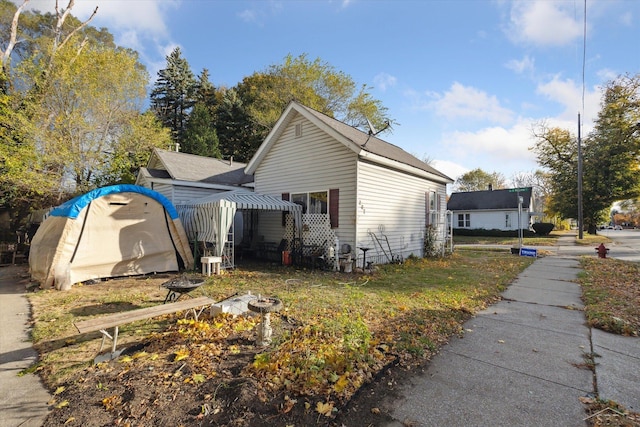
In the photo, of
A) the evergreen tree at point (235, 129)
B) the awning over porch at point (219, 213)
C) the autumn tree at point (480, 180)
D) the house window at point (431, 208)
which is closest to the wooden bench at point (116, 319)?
the awning over porch at point (219, 213)

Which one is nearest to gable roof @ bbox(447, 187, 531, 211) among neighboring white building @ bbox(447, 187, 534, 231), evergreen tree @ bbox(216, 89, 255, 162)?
neighboring white building @ bbox(447, 187, 534, 231)

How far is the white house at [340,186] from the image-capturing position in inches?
389

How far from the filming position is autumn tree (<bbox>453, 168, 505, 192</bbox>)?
5472cm

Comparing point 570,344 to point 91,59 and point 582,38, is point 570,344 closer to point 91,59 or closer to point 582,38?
point 582,38

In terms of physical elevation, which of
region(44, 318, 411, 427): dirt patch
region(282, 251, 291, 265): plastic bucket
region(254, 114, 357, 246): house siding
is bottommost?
region(44, 318, 411, 427): dirt patch

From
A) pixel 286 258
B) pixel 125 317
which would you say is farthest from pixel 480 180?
pixel 125 317

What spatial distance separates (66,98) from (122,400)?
19.6 metres

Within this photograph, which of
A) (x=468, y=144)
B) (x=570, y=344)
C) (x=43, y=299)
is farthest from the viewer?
(x=468, y=144)

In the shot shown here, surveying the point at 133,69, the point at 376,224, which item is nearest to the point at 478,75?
the point at 376,224

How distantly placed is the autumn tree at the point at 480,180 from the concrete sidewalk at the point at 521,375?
185ft

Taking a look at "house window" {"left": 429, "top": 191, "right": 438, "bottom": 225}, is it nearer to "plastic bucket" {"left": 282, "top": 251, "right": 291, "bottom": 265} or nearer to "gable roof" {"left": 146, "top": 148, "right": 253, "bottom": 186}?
"plastic bucket" {"left": 282, "top": 251, "right": 291, "bottom": 265}

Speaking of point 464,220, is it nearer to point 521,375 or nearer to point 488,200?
point 488,200

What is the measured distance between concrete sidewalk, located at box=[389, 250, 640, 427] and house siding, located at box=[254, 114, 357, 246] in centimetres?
548

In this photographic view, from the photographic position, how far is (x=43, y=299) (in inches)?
252
